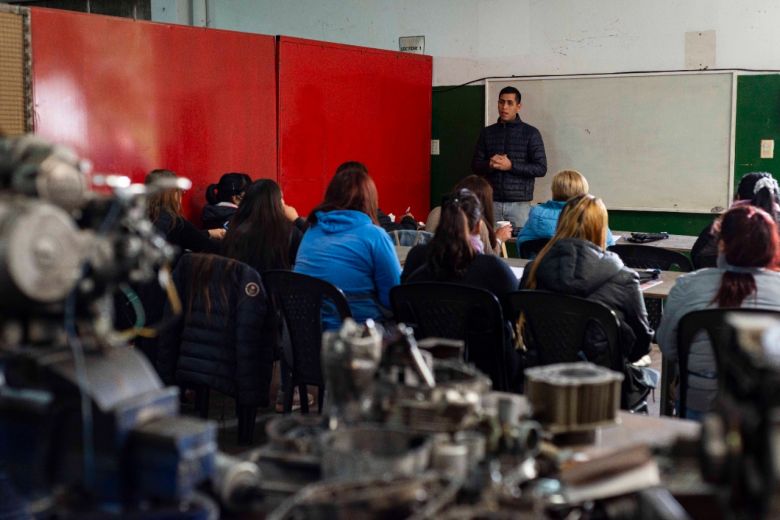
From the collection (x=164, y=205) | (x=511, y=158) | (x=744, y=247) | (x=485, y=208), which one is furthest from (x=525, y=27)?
(x=744, y=247)

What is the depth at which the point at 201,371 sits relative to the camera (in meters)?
4.51

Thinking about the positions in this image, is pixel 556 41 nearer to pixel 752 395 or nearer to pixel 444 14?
pixel 444 14

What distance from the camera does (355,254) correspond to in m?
4.45

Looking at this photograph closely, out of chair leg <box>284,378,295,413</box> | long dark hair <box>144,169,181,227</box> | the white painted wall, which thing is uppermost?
the white painted wall

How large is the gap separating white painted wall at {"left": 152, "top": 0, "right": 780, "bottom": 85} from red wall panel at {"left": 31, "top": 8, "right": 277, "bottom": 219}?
7.74 feet

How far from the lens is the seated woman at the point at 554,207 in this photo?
19.2 ft

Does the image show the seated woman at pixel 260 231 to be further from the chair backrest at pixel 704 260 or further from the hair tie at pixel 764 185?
the hair tie at pixel 764 185

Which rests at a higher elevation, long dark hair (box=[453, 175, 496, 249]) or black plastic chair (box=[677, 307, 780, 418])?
long dark hair (box=[453, 175, 496, 249])

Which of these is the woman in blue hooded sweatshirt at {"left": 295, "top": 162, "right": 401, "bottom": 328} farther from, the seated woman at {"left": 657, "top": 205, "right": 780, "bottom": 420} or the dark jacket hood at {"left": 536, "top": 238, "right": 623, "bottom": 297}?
the seated woman at {"left": 657, "top": 205, "right": 780, "bottom": 420}

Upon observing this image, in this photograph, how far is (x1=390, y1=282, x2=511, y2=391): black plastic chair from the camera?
3.94 m

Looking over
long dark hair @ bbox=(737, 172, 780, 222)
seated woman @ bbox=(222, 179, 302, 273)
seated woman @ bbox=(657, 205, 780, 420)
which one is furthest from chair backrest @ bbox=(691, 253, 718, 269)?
seated woman @ bbox=(222, 179, 302, 273)

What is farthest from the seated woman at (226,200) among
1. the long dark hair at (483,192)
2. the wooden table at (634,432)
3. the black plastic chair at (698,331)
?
the wooden table at (634,432)

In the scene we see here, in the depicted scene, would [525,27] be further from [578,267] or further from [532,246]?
[578,267]

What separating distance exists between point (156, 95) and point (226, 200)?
84 centimetres
